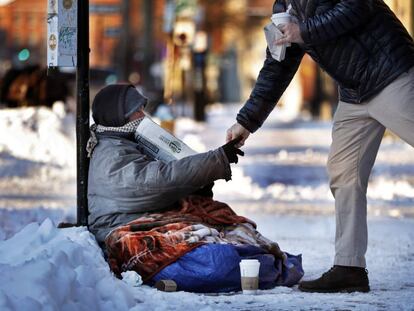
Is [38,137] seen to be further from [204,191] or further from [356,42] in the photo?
[356,42]

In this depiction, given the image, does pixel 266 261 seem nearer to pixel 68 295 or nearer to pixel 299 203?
pixel 68 295

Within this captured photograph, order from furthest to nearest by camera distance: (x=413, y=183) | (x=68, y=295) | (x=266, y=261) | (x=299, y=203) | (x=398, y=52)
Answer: (x=413, y=183) → (x=299, y=203) → (x=266, y=261) → (x=398, y=52) → (x=68, y=295)

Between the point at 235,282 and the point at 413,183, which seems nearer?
the point at 235,282

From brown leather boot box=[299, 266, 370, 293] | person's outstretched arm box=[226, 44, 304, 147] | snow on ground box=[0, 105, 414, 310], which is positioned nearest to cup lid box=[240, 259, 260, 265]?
snow on ground box=[0, 105, 414, 310]

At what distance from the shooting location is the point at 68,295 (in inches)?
234

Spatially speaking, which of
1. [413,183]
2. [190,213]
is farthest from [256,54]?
[190,213]

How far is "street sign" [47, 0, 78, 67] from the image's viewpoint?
8.26m

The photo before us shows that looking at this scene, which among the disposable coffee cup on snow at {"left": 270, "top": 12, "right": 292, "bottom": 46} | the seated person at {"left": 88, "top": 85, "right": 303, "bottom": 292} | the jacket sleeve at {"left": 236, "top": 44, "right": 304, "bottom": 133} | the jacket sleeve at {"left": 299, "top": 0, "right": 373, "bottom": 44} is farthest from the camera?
the jacket sleeve at {"left": 236, "top": 44, "right": 304, "bottom": 133}

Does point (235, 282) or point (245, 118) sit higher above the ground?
point (245, 118)

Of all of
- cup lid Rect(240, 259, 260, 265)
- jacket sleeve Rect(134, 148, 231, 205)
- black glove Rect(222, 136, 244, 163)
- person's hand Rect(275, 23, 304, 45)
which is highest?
person's hand Rect(275, 23, 304, 45)

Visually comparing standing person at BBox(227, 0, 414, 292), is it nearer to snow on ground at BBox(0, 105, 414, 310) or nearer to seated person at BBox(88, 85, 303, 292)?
snow on ground at BBox(0, 105, 414, 310)

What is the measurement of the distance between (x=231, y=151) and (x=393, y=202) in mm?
7063

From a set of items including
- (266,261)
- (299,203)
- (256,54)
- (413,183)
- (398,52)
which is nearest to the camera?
(398,52)

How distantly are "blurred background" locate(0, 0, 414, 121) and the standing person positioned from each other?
291cm
